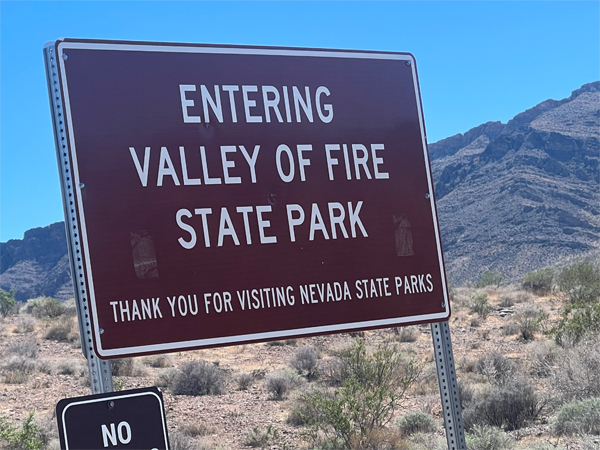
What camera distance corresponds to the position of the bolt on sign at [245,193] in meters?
2.61

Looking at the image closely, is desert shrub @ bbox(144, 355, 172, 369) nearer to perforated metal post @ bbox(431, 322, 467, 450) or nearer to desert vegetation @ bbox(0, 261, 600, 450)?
desert vegetation @ bbox(0, 261, 600, 450)

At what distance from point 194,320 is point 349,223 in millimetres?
922

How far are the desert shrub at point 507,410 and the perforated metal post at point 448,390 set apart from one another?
600 cm

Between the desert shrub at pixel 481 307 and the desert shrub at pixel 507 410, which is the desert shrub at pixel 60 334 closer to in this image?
the desert shrub at pixel 507 410

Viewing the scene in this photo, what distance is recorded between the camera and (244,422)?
10.1m

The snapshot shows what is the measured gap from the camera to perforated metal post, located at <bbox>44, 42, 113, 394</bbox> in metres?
2.51

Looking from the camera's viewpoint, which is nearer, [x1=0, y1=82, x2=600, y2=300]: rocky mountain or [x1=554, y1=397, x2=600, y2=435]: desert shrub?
[x1=554, y1=397, x2=600, y2=435]: desert shrub

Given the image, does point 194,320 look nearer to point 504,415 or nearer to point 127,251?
point 127,251

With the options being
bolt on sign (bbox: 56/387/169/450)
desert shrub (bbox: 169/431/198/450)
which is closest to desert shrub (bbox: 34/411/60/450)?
desert shrub (bbox: 169/431/198/450)

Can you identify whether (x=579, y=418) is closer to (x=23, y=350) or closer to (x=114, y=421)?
(x=114, y=421)

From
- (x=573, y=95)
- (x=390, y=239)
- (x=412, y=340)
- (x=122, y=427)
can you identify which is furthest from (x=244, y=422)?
(x=573, y=95)

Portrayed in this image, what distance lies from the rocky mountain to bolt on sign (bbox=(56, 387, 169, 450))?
43.8 meters

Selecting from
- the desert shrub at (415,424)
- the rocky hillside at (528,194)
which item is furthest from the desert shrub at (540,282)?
the desert shrub at (415,424)

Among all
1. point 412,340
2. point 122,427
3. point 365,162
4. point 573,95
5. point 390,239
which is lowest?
point 412,340
